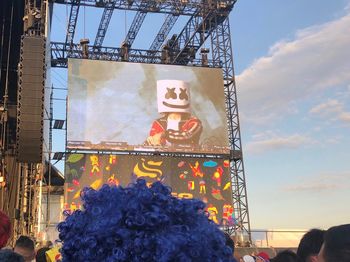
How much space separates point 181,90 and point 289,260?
13025 millimetres

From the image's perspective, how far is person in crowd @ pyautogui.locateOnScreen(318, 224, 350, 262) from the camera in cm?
153

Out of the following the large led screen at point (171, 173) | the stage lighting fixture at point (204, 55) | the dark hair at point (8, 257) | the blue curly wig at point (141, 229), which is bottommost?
the dark hair at point (8, 257)

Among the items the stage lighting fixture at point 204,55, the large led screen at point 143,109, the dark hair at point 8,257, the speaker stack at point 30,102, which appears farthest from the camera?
the stage lighting fixture at point 204,55

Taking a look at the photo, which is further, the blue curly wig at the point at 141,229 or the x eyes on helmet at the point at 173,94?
the x eyes on helmet at the point at 173,94

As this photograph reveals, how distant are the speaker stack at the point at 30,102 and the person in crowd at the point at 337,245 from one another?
8501mm

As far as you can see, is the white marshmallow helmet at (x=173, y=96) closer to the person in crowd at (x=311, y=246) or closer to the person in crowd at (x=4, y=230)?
the person in crowd at (x=311, y=246)

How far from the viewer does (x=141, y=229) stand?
1135 millimetres

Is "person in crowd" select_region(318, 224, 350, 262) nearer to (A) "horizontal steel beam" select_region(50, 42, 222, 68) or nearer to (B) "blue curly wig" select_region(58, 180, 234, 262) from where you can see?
(B) "blue curly wig" select_region(58, 180, 234, 262)

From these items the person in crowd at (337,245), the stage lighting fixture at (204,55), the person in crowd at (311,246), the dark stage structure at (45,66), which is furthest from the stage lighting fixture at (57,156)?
the person in crowd at (337,245)

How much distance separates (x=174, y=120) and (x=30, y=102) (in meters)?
6.43

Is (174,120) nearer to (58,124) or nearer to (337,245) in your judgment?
(58,124)

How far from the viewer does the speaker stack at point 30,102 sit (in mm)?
9352

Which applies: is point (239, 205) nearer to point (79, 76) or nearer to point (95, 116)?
point (95, 116)

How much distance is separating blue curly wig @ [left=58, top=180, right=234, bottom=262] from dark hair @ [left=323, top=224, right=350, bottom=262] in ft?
1.65
